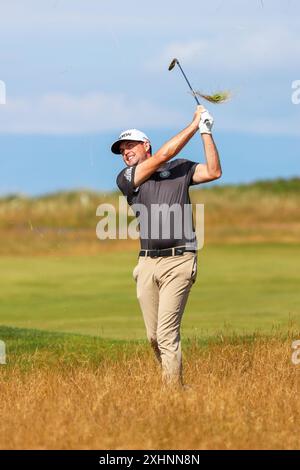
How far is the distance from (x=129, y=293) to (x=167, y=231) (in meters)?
12.3

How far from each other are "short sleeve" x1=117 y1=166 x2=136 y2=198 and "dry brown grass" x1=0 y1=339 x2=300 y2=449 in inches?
66.2

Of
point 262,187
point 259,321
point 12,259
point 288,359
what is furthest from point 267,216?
point 288,359

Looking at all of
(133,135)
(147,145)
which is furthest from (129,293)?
(133,135)

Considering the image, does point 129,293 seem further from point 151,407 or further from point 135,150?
→ point 151,407

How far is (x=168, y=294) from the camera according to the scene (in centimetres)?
978

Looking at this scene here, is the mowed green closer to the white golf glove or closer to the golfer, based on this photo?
the golfer

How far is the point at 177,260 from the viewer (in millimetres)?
9742

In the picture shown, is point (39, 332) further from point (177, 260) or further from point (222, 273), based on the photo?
point (222, 273)

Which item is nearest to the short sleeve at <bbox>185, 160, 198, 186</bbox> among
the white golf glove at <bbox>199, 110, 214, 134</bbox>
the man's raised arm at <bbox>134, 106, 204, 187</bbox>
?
the man's raised arm at <bbox>134, 106, 204, 187</bbox>

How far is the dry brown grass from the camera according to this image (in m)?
7.84

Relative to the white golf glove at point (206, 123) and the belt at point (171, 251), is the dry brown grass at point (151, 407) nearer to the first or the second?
the belt at point (171, 251)

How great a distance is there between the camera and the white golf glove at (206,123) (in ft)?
31.2
